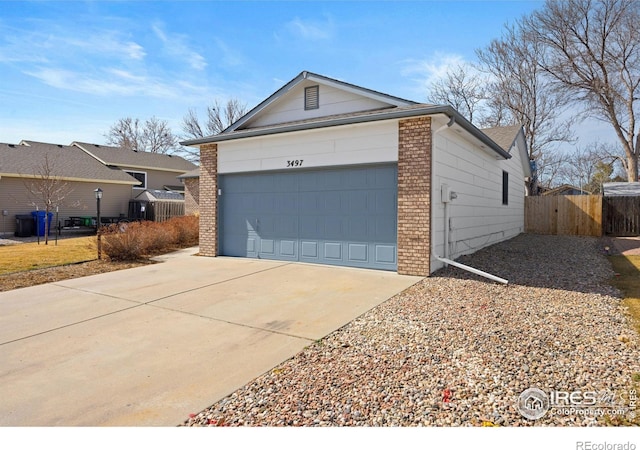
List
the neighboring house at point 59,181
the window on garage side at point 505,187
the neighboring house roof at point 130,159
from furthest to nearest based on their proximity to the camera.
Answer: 1. the neighboring house roof at point 130,159
2. the neighboring house at point 59,181
3. the window on garage side at point 505,187

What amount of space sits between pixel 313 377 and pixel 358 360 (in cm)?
54

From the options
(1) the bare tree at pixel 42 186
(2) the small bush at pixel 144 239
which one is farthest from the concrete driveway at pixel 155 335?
(1) the bare tree at pixel 42 186

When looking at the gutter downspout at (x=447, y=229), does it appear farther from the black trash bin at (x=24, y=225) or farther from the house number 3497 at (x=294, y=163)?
the black trash bin at (x=24, y=225)

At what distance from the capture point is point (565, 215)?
17547 mm

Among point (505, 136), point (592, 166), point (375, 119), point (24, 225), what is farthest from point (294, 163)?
point (592, 166)

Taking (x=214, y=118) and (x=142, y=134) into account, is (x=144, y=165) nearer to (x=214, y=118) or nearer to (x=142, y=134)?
(x=214, y=118)

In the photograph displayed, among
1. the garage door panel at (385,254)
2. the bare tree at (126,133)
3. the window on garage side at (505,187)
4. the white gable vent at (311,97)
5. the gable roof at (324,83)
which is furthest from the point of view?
the bare tree at (126,133)

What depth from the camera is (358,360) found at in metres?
3.58

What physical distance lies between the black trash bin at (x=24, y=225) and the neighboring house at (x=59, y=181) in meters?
0.47

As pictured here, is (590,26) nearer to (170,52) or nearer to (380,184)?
(380,184)

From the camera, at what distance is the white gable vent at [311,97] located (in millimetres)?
9750

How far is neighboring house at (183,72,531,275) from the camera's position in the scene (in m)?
7.62

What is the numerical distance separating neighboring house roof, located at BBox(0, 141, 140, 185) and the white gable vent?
1462 cm
